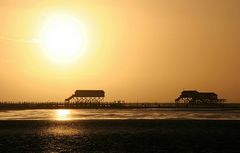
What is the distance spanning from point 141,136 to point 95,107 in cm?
13920

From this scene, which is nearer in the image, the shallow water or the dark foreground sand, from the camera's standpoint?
the dark foreground sand

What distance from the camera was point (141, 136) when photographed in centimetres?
→ 5759

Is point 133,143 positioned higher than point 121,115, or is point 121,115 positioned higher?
point 121,115

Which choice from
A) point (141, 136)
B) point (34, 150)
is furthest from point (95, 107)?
point (34, 150)

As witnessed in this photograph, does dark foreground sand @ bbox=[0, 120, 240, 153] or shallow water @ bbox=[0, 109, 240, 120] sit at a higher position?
shallow water @ bbox=[0, 109, 240, 120]

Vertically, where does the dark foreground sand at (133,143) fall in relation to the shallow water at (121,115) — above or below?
below

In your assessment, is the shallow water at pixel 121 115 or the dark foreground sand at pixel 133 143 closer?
the dark foreground sand at pixel 133 143

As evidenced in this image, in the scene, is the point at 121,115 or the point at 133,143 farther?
the point at 121,115

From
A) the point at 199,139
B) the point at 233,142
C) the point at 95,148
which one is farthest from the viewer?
the point at 199,139

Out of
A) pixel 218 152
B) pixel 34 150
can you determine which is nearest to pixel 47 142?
pixel 34 150

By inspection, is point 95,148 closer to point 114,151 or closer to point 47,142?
point 114,151

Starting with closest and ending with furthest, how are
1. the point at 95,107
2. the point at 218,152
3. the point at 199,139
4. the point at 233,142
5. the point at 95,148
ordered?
1. the point at 218,152
2. the point at 95,148
3. the point at 233,142
4. the point at 199,139
5. the point at 95,107

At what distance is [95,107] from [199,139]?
473ft

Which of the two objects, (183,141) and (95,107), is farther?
(95,107)
